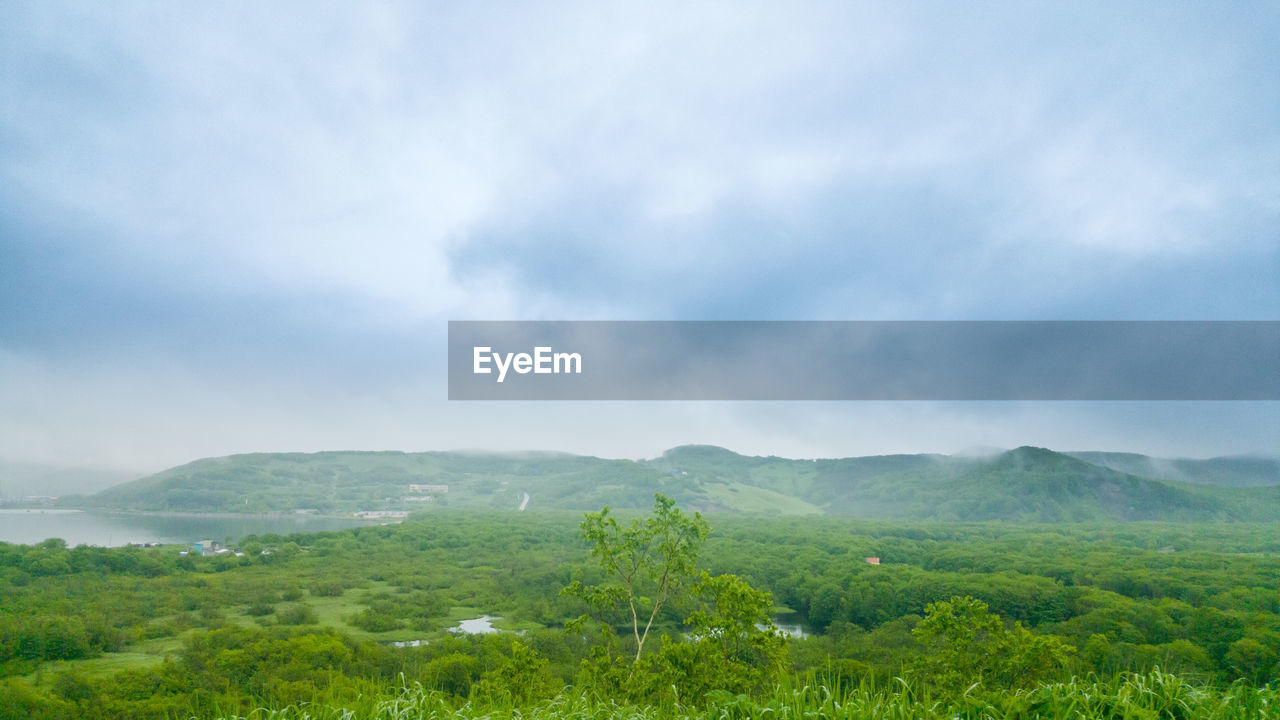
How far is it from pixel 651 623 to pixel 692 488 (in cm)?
9040

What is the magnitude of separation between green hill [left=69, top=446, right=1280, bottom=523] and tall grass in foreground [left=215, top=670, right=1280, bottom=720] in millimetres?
83526

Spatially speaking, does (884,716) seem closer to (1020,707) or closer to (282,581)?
(1020,707)

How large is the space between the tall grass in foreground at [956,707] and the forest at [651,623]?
18mm

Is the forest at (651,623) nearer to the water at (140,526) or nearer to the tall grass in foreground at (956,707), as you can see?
the tall grass in foreground at (956,707)

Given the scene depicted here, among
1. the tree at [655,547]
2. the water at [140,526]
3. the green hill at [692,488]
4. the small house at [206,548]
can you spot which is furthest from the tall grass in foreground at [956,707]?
the green hill at [692,488]

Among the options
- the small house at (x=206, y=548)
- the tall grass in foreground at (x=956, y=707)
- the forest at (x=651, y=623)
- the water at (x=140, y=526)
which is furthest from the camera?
the water at (x=140, y=526)

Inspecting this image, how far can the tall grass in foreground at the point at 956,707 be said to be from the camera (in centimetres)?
275

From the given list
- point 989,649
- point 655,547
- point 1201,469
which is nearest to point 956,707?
point 989,649

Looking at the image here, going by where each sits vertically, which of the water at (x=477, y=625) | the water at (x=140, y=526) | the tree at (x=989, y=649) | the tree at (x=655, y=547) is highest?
the tree at (x=655, y=547)

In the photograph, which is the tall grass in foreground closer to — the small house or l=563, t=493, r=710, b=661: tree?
l=563, t=493, r=710, b=661: tree

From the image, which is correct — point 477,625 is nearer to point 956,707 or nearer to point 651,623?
point 651,623

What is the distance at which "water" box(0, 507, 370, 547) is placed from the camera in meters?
69.0

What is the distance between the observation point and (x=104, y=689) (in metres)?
25.6

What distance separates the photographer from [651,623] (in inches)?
299
